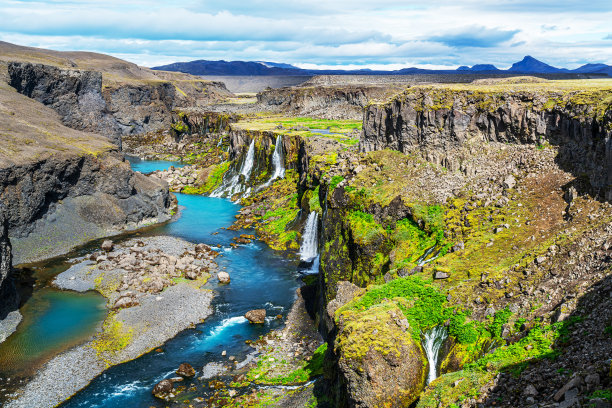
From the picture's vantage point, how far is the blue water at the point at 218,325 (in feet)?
109

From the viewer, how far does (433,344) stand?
25453 millimetres

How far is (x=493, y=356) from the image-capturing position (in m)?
21.5

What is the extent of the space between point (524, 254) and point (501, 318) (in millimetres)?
5837

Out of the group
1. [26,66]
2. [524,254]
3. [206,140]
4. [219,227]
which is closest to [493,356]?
[524,254]

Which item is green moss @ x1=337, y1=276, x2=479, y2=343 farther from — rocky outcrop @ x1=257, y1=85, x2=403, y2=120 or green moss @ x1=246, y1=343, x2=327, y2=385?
rocky outcrop @ x1=257, y1=85, x2=403, y2=120

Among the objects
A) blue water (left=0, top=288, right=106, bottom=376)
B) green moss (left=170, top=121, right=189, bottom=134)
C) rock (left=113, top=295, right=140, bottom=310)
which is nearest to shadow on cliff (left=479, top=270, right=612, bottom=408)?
blue water (left=0, top=288, right=106, bottom=376)

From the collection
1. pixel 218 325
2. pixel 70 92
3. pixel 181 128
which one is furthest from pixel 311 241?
pixel 181 128

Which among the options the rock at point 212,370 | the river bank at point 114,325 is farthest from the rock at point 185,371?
the river bank at point 114,325

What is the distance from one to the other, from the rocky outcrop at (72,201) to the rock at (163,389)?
36.9 m

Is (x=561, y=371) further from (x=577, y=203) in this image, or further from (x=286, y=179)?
(x=286, y=179)

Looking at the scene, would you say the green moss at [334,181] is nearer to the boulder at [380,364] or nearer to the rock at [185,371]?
the rock at [185,371]

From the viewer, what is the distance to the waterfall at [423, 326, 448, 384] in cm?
2434

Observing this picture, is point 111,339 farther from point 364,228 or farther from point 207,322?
point 364,228

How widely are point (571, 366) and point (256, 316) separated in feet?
99.4
